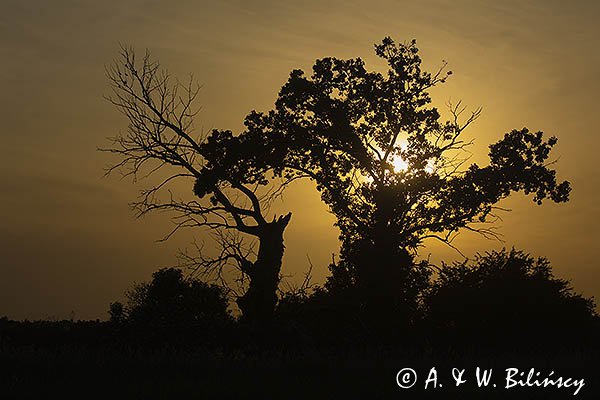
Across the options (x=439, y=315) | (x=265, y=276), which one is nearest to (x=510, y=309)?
(x=439, y=315)

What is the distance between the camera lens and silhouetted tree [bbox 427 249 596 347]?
112ft

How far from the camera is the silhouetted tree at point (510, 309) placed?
34000mm

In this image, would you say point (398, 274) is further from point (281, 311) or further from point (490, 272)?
point (281, 311)

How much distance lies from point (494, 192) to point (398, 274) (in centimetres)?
675

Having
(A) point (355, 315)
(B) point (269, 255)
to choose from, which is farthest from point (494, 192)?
(B) point (269, 255)

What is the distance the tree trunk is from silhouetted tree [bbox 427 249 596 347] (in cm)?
750

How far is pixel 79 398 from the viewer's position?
1438cm
